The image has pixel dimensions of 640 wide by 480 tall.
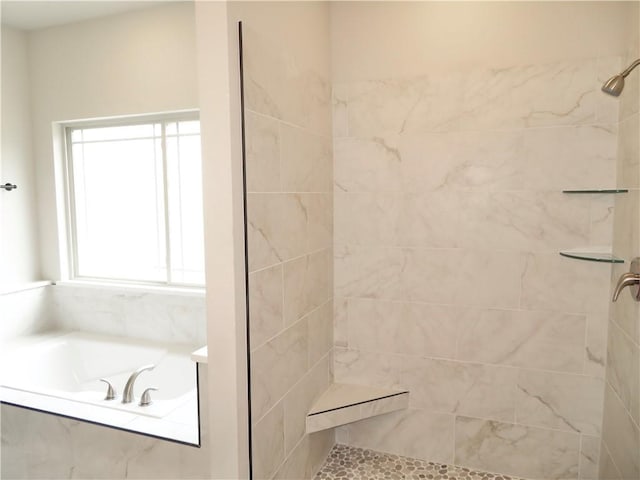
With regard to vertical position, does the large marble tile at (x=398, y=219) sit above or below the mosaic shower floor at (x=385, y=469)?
above

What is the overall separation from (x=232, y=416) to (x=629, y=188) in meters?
1.57

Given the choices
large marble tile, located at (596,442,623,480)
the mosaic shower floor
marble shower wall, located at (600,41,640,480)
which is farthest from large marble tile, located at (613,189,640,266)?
the mosaic shower floor

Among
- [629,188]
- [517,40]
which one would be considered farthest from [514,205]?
[517,40]

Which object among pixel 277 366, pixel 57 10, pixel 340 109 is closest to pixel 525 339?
pixel 277 366

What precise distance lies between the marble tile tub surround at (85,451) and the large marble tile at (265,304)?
0.21 meters

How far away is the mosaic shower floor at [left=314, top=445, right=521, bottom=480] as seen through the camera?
6.43 feet

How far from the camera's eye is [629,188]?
61.2 inches

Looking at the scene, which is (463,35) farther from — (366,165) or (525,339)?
(525,339)

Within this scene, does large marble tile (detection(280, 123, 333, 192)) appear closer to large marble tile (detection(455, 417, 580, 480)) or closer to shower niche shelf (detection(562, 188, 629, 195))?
shower niche shelf (detection(562, 188, 629, 195))

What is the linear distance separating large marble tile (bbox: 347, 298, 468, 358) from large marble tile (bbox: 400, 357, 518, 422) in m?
0.06

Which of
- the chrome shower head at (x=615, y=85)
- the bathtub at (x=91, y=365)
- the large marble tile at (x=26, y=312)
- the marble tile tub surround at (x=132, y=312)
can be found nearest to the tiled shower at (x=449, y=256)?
the chrome shower head at (x=615, y=85)

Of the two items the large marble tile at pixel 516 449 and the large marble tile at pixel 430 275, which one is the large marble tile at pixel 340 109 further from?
the large marble tile at pixel 516 449

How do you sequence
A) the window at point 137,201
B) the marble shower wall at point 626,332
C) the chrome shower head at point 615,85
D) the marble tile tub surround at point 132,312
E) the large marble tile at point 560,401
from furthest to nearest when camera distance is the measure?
the window at point 137,201
the marble tile tub surround at point 132,312
the large marble tile at point 560,401
the marble shower wall at point 626,332
the chrome shower head at point 615,85

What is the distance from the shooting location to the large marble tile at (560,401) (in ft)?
5.96
